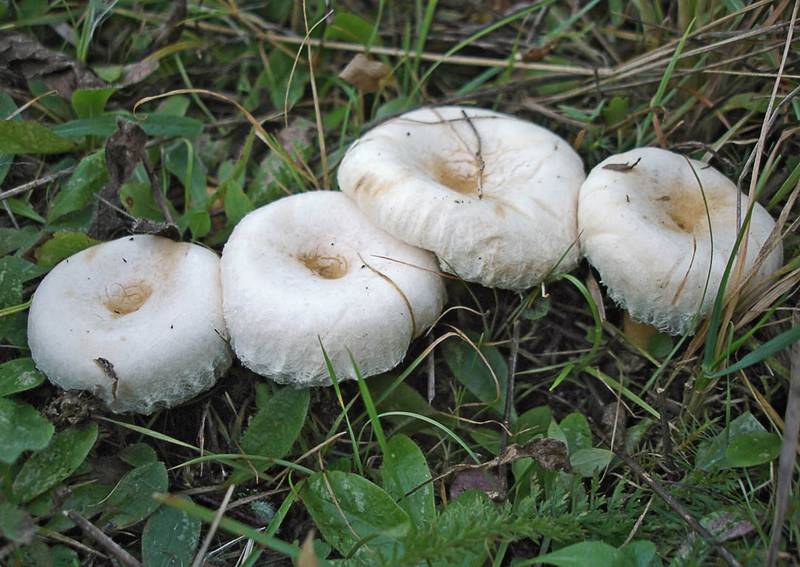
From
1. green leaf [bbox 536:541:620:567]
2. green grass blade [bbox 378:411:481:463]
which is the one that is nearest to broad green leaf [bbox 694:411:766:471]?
green leaf [bbox 536:541:620:567]

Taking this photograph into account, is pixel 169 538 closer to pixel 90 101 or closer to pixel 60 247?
pixel 60 247

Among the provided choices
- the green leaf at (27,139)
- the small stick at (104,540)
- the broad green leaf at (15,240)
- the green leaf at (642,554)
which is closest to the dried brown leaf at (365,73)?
the green leaf at (27,139)

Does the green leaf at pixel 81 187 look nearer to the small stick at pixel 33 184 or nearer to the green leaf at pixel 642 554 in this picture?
the small stick at pixel 33 184

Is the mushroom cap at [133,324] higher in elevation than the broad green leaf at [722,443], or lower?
higher

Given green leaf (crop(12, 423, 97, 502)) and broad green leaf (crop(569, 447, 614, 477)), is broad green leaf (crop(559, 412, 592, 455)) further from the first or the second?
green leaf (crop(12, 423, 97, 502))

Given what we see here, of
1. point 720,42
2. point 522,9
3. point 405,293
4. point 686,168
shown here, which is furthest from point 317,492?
point 522,9

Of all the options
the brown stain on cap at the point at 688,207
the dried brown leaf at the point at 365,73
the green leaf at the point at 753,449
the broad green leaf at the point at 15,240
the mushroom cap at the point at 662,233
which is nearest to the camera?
the green leaf at the point at 753,449

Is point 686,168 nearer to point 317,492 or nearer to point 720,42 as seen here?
point 720,42
